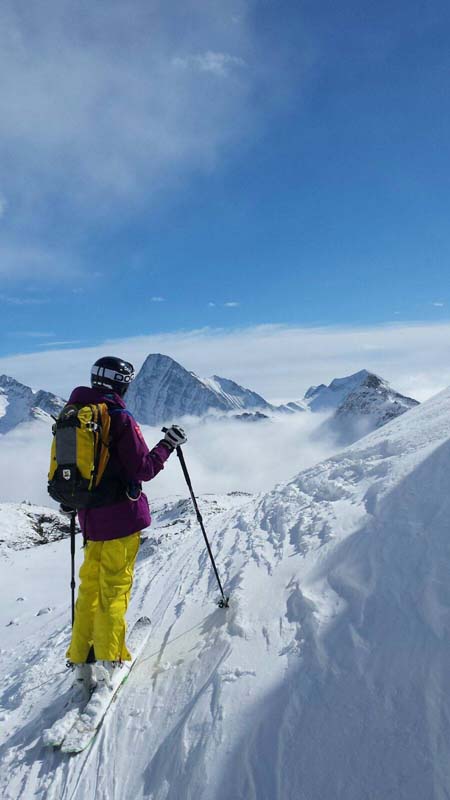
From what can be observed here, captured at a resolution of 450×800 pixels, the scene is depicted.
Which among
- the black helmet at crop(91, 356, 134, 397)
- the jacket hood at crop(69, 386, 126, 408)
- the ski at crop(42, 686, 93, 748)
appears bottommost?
the ski at crop(42, 686, 93, 748)

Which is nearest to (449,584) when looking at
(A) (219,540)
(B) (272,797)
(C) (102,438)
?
(B) (272,797)

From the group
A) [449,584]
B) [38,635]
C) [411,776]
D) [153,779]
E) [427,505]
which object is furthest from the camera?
[38,635]

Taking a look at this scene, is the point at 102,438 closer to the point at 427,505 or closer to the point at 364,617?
the point at 364,617

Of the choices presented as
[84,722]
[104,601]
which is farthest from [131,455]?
[84,722]

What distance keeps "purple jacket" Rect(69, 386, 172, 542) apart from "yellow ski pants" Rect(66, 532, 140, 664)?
0.53 ft

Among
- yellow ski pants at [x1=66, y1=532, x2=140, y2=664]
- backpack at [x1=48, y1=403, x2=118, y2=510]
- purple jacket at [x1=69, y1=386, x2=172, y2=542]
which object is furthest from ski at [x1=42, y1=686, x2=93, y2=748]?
backpack at [x1=48, y1=403, x2=118, y2=510]

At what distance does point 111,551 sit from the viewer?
5020 millimetres

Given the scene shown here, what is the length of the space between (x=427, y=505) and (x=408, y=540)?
636 mm

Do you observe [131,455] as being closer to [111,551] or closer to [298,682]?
[111,551]

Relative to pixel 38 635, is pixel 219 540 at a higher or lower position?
higher

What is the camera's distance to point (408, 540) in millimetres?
5188

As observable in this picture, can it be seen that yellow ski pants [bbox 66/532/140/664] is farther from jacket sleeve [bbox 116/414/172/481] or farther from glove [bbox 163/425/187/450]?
glove [bbox 163/425/187/450]

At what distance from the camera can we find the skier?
4.93 metres

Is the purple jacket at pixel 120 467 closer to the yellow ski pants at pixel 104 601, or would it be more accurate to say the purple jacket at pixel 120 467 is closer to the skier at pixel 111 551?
the skier at pixel 111 551
